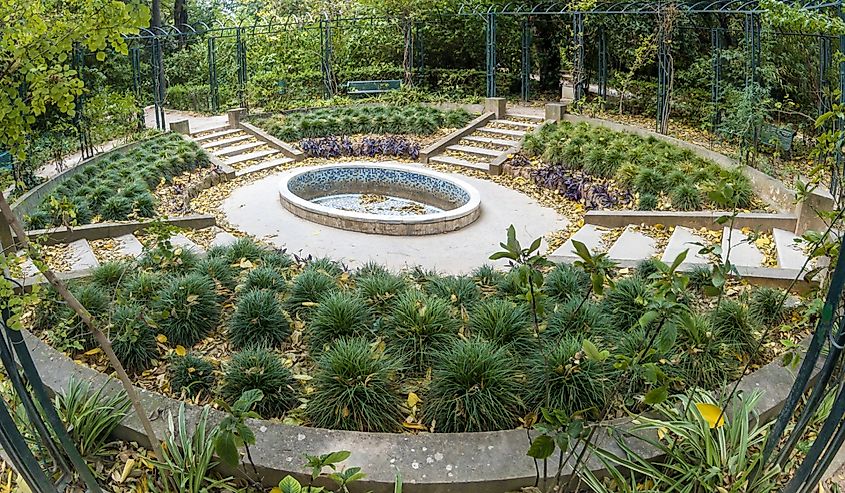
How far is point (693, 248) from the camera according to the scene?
21.4 feet

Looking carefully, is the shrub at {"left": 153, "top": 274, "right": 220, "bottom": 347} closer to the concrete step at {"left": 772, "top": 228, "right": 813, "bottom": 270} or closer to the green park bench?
the concrete step at {"left": 772, "top": 228, "right": 813, "bottom": 270}

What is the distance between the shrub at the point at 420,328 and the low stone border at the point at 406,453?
2.73 ft

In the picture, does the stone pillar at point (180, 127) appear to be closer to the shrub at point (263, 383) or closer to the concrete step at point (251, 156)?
the concrete step at point (251, 156)

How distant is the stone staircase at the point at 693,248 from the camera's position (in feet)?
18.1

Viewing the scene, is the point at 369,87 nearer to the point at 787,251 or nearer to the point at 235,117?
the point at 235,117

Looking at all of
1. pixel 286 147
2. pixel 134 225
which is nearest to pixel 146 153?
pixel 286 147

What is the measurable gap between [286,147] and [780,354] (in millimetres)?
9749

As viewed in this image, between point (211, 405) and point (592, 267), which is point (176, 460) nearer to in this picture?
point (211, 405)

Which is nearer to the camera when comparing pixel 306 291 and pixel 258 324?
pixel 258 324

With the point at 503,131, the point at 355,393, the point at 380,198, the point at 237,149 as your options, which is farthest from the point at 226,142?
the point at 355,393

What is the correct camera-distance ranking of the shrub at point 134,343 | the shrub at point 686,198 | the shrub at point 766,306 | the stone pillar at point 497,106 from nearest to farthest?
the shrub at point 134,343, the shrub at point 766,306, the shrub at point 686,198, the stone pillar at point 497,106

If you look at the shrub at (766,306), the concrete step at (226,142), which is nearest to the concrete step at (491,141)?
the concrete step at (226,142)

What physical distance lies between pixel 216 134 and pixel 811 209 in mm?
10127

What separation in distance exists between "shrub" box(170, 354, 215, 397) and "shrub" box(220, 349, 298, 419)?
0.41 ft
